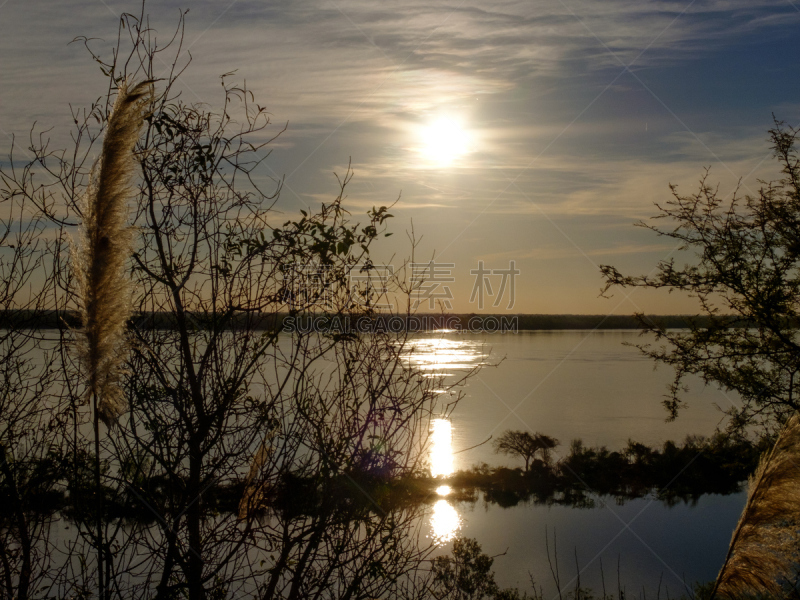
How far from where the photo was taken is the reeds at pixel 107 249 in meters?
1.90

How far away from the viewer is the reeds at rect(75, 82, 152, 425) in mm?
1900

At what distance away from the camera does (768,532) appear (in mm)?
A: 2861

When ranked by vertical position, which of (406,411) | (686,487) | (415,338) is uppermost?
(415,338)

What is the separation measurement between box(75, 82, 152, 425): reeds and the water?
1303mm

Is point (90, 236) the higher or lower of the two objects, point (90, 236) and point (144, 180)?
the lower

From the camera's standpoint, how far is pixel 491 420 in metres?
23.0

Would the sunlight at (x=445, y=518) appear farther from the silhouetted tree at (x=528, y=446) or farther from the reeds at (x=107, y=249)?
the reeds at (x=107, y=249)

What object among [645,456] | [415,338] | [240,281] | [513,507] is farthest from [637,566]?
[240,281]

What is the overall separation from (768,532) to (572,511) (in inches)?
630

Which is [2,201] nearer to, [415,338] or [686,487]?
[415,338]

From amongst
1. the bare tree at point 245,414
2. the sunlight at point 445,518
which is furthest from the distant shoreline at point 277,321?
the sunlight at point 445,518

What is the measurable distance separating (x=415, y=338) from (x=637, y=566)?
1337cm

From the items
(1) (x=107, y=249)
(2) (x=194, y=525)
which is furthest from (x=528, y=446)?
(1) (x=107, y=249)

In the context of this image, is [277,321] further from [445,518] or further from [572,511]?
[572,511]
